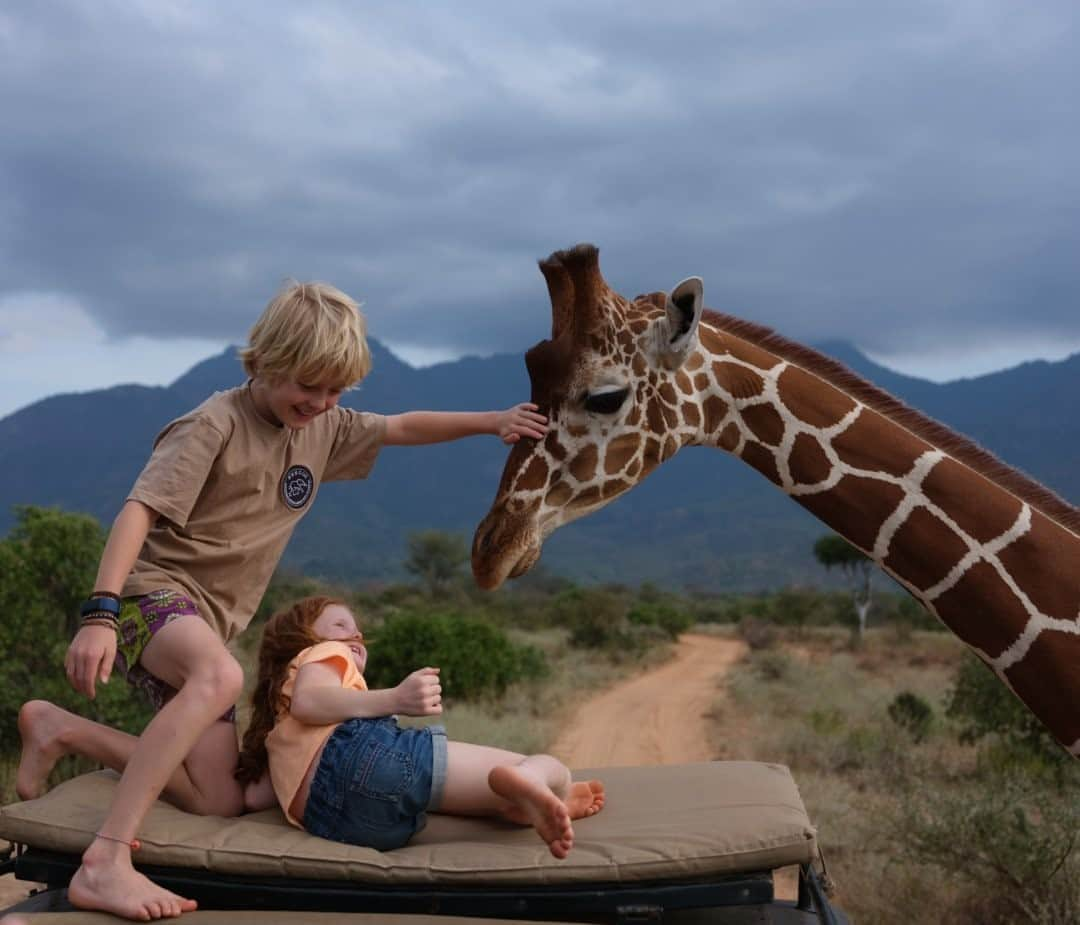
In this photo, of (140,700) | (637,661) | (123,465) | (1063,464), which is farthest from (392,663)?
(123,465)

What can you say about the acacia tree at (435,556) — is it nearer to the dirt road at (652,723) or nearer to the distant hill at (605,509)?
the dirt road at (652,723)

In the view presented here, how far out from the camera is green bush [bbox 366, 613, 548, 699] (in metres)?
13.9

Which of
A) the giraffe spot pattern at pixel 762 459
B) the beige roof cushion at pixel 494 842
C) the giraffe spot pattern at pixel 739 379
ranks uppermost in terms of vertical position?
the giraffe spot pattern at pixel 739 379

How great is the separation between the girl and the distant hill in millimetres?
64439

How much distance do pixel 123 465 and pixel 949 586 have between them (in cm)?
18642

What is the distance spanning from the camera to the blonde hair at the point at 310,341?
3189 millimetres

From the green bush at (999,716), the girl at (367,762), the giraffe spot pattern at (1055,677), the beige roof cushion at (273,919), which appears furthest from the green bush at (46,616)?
the green bush at (999,716)

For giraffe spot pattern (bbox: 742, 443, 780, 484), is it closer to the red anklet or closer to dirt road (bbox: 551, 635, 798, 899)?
the red anklet

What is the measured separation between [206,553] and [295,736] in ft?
2.08

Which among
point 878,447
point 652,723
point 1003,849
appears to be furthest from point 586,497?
point 652,723

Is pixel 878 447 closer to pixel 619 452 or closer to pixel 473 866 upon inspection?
pixel 619 452

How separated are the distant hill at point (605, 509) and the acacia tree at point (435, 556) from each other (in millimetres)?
25059

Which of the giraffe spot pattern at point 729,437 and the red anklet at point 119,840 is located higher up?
the giraffe spot pattern at point 729,437

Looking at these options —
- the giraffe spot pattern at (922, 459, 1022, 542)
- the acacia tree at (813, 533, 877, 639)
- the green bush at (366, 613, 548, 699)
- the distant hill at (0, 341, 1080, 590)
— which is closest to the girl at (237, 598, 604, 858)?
the giraffe spot pattern at (922, 459, 1022, 542)
